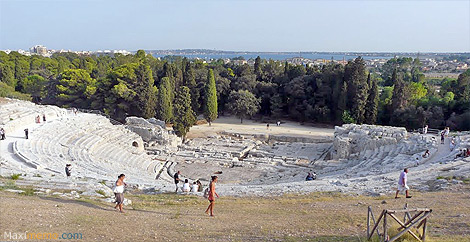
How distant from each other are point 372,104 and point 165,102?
70.5ft

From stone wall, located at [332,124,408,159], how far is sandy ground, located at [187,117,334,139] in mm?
7720

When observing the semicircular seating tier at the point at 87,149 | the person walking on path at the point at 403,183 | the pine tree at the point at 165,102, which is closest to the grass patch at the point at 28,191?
the semicircular seating tier at the point at 87,149

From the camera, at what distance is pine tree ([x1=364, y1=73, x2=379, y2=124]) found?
1426 inches

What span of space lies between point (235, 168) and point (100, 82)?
2472 centimetres

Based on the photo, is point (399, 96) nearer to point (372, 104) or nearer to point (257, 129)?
point (372, 104)

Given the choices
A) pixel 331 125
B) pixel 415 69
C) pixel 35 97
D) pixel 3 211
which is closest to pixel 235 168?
pixel 3 211

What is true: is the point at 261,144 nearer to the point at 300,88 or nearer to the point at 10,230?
the point at 300,88

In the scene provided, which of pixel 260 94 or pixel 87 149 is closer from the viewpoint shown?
pixel 87 149

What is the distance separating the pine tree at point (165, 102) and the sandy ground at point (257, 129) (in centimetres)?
304

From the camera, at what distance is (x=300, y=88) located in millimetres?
43031

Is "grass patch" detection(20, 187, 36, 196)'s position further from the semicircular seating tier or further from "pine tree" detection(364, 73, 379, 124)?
"pine tree" detection(364, 73, 379, 124)

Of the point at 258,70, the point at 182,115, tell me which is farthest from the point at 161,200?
the point at 258,70

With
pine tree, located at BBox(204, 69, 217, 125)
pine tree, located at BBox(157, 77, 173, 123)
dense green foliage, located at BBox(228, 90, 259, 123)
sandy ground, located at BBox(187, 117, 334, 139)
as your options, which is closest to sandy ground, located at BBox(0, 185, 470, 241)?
sandy ground, located at BBox(187, 117, 334, 139)

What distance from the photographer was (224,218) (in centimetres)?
998
